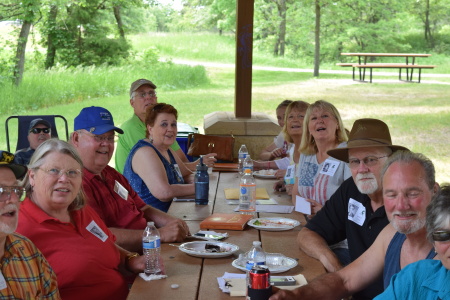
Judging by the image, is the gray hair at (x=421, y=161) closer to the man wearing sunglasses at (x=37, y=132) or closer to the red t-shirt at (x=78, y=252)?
the red t-shirt at (x=78, y=252)

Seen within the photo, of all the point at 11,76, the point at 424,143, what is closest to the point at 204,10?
the point at 11,76

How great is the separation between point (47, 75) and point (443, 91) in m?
9.81

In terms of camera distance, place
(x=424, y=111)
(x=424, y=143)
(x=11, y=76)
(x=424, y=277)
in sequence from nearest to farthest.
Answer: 1. (x=424, y=277)
2. (x=424, y=143)
3. (x=11, y=76)
4. (x=424, y=111)

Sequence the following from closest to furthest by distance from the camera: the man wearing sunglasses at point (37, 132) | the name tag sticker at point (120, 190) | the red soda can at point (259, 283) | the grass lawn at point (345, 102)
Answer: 1. the red soda can at point (259, 283)
2. the name tag sticker at point (120, 190)
3. the man wearing sunglasses at point (37, 132)
4. the grass lawn at point (345, 102)

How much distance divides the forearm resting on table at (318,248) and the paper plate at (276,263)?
151 millimetres

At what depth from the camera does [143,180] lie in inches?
168

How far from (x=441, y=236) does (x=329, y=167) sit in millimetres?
2154

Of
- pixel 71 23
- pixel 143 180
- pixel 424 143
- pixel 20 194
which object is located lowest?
pixel 424 143

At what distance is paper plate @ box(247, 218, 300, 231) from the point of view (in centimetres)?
339

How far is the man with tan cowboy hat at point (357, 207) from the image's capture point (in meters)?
2.97

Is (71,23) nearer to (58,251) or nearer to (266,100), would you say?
(266,100)

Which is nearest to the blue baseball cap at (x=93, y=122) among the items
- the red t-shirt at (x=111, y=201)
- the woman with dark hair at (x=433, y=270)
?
the red t-shirt at (x=111, y=201)

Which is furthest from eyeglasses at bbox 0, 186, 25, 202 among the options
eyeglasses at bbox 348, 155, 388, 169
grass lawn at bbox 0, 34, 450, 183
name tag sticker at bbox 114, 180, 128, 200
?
grass lawn at bbox 0, 34, 450, 183

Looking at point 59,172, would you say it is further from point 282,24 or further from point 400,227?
point 282,24
